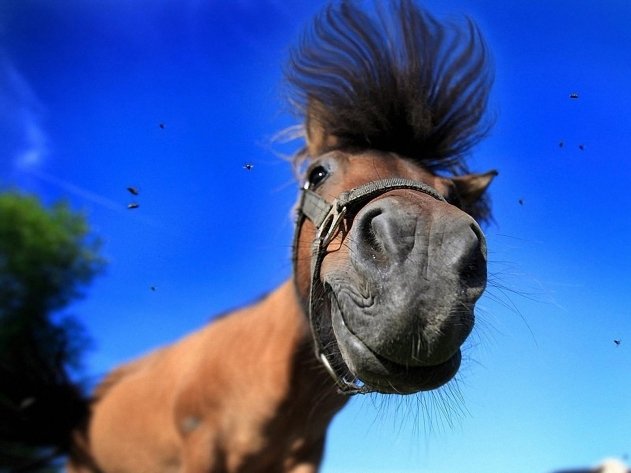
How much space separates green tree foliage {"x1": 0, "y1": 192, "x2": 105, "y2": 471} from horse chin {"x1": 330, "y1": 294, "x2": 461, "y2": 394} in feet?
8.19

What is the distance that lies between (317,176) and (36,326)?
2.72 metres

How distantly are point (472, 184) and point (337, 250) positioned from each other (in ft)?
4.18

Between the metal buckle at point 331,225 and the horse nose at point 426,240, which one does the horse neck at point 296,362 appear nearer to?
the metal buckle at point 331,225

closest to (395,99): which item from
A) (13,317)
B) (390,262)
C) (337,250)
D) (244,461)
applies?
(337,250)

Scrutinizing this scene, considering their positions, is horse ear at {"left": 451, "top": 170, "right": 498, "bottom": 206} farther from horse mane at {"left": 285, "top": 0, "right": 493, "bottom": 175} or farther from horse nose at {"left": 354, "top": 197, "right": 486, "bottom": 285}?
horse nose at {"left": 354, "top": 197, "right": 486, "bottom": 285}

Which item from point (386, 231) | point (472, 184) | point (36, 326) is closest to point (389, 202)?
point (386, 231)

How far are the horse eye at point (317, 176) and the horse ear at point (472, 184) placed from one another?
2.58ft

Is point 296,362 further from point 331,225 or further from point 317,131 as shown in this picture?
point 317,131

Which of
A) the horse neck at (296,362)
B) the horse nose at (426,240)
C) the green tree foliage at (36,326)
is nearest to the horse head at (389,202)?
the horse nose at (426,240)

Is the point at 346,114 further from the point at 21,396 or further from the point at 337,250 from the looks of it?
the point at 21,396

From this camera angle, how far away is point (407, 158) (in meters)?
2.87

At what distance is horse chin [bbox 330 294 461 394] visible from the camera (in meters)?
1.86

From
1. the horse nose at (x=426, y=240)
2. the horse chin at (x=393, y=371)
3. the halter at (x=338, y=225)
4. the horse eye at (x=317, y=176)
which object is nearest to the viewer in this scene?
the horse nose at (x=426, y=240)

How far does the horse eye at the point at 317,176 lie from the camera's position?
2.75 metres
